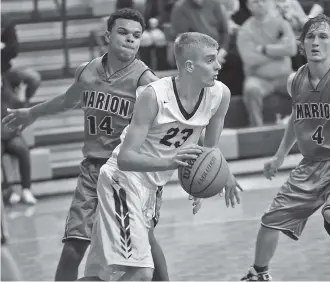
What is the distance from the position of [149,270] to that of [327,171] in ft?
5.38

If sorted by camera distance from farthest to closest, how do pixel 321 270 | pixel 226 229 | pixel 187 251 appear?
pixel 226 229 < pixel 187 251 < pixel 321 270

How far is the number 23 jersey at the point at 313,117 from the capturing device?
21.6 ft

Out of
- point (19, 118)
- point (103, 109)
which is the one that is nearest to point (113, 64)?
point (103, 109)

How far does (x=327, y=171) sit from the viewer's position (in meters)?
6.61

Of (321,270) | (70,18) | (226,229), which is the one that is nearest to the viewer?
(321,270)

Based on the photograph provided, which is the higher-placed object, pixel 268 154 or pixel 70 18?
pixel 70 18

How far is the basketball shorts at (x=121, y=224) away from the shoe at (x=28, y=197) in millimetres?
4883

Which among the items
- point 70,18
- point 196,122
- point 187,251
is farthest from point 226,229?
point 70,18

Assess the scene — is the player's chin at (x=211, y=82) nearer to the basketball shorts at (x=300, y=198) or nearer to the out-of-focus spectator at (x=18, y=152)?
the basketball shorts at (x=300, y=198)

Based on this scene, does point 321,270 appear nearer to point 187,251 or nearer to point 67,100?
point 187,251

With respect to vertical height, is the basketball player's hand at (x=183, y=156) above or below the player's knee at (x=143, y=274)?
above

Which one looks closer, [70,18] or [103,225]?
[103,225]

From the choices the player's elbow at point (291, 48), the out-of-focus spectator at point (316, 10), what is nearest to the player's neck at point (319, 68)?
the player's elbow at point (291, 48)

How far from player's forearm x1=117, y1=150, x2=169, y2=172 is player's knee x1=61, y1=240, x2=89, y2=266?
92 cm
